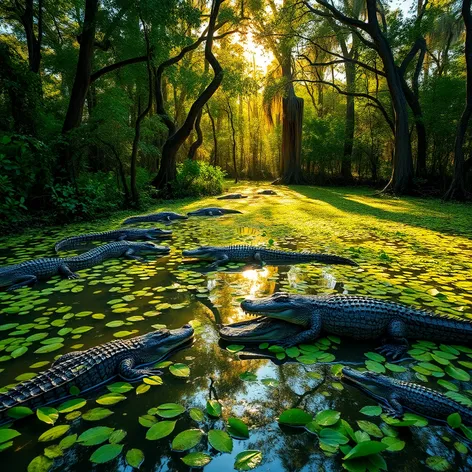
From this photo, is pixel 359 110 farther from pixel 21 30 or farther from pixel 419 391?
pixel 419 391

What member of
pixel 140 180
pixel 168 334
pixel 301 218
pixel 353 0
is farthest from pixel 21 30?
pixel 168 334

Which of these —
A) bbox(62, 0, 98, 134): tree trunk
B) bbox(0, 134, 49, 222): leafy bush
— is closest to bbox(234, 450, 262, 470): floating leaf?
bbox(0, 134, 49, 222): leafy bush

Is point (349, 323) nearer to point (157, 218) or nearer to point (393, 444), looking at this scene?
point (393, 444)

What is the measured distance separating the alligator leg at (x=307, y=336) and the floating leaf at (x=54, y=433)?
148cm

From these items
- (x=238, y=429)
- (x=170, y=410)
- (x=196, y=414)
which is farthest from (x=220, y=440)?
(x=170, y=410)

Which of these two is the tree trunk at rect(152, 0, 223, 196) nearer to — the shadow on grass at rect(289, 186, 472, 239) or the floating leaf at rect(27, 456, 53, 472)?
the shadow on grass at rect(289, 186, 472, 239)

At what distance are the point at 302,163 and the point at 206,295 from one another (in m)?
20.3

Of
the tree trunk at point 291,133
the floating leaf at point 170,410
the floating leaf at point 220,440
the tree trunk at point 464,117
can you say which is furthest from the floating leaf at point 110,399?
the tree trunk at point 291,133

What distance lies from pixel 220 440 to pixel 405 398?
3.43 ft

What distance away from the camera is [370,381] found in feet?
5.98

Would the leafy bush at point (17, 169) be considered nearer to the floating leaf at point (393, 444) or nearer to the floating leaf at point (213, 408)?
the floating leaf at point (213, 408)

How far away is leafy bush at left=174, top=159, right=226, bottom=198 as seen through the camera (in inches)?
523

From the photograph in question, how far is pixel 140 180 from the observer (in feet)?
40.3

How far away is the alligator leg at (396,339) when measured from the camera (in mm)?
2232
